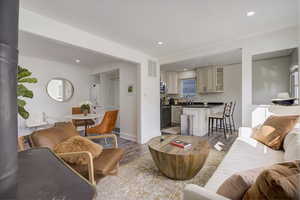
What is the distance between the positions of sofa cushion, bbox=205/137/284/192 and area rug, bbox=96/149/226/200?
0.53 metres

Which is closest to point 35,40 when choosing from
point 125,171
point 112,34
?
point 112,34

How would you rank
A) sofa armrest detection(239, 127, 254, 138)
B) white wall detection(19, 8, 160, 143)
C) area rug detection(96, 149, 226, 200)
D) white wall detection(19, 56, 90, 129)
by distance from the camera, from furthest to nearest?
white wall detection(19, 56, 90, 129) < sofa armrest detection(239, 127, 254, 138) < white wall detection(19, 8, 160, 143) < area rug detection(96, 149, 226, 200)

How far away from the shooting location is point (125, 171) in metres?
2.14

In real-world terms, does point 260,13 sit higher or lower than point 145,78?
higher

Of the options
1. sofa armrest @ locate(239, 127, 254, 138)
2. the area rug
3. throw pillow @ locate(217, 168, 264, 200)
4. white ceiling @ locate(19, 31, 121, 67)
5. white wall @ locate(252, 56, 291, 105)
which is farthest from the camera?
white wall @ locate(252, 56, 291, 105)

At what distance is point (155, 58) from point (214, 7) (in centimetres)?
234

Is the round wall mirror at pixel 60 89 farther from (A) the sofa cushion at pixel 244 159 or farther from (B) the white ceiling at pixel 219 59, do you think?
(A) the sofa cushion at pixel 244 159

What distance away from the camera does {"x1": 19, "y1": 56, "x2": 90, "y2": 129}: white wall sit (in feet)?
13.2

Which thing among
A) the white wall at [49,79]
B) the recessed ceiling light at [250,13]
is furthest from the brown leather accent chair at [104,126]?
the recessed ceiling light at [250,13]

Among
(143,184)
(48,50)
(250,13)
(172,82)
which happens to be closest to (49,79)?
(48,50)

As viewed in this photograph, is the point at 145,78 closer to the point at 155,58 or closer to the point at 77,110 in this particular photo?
the point at 155,58

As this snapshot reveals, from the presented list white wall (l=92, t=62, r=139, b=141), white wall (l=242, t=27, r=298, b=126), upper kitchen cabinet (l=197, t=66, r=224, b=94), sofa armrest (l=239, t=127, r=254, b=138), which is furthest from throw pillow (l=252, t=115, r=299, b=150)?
upper kitchen cabinet (l=197, t=66, r=224, b=94)

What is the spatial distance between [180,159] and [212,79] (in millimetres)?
4145

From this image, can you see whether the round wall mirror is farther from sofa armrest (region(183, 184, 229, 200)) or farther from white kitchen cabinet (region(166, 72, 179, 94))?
sofa armrest (region(183, 184, 229, 200))
